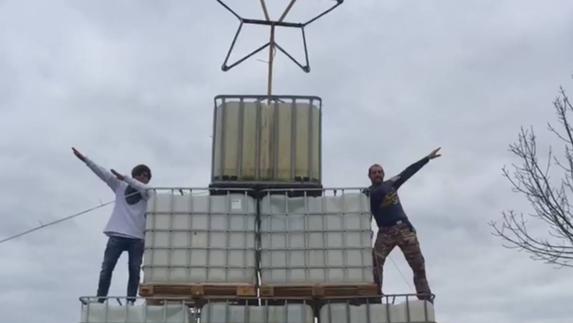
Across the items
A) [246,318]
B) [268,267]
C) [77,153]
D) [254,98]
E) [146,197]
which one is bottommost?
[246,318]

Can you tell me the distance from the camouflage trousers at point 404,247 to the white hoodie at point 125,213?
3.00 metres

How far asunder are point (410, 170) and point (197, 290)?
3223mm

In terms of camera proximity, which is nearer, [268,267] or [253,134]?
[268,267]

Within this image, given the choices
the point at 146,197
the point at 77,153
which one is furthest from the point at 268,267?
the point at 77,153

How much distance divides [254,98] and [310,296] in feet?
8.89

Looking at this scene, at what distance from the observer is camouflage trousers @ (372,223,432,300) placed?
33.6 ft

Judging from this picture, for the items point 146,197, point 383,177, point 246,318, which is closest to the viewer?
point 246,318

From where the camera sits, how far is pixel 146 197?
9953 millimetres


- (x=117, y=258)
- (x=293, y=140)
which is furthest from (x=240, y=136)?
(x=117, y=258)

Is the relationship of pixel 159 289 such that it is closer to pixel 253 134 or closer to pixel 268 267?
pixel 268 267

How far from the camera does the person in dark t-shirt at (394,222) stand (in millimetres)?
10297

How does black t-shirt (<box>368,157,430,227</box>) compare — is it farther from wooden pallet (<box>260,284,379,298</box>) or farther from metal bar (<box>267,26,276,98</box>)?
metal bar (<box>267,26,276,98</box>)

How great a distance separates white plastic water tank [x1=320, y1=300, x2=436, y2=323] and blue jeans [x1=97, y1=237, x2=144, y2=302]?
257 cm

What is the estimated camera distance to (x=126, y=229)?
10.1 meters
